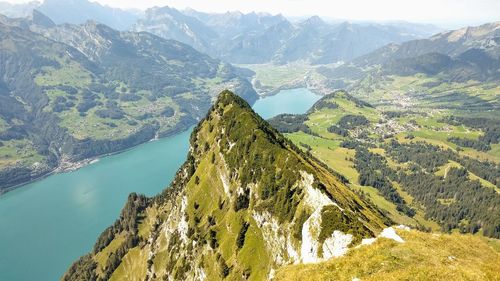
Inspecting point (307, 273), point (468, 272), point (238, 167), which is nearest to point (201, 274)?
point (238, 167)

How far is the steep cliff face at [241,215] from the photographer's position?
329ft

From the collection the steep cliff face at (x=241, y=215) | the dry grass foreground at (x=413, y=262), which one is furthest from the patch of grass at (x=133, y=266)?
the dry grass foreground at (x=413, y=262)

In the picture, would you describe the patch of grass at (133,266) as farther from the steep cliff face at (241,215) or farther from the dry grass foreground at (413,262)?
the dry grass foreground at (413,262)

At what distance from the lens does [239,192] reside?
146m

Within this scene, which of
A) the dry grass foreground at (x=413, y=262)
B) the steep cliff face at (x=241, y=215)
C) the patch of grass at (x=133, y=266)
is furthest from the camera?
the patch of grass at (x=133, y=266)

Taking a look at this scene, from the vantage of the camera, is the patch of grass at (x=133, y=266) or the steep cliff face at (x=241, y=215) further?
the patch of grass at (x=133, y=266)

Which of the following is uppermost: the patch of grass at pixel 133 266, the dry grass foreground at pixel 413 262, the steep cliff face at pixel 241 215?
the dry grass foreground at pixel 413 262

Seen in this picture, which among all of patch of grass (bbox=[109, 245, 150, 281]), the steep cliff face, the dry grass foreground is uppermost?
the dry grass foreground

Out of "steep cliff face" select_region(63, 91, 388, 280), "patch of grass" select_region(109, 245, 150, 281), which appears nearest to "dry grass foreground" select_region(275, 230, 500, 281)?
"steep cliff face" select_region(63, 91, 388, 280)

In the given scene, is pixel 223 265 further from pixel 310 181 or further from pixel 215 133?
pixel 215 133

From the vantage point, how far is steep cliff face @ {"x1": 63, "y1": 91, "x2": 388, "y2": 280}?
10018cm

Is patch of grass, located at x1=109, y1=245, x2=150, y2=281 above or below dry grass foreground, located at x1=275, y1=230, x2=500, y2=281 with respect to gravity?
below

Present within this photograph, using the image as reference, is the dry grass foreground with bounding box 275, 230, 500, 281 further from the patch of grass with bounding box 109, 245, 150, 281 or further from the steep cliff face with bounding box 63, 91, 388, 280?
the patch of grass with bounding box 109, 245, 150, 281

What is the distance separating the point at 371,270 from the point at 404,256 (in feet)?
15.4
